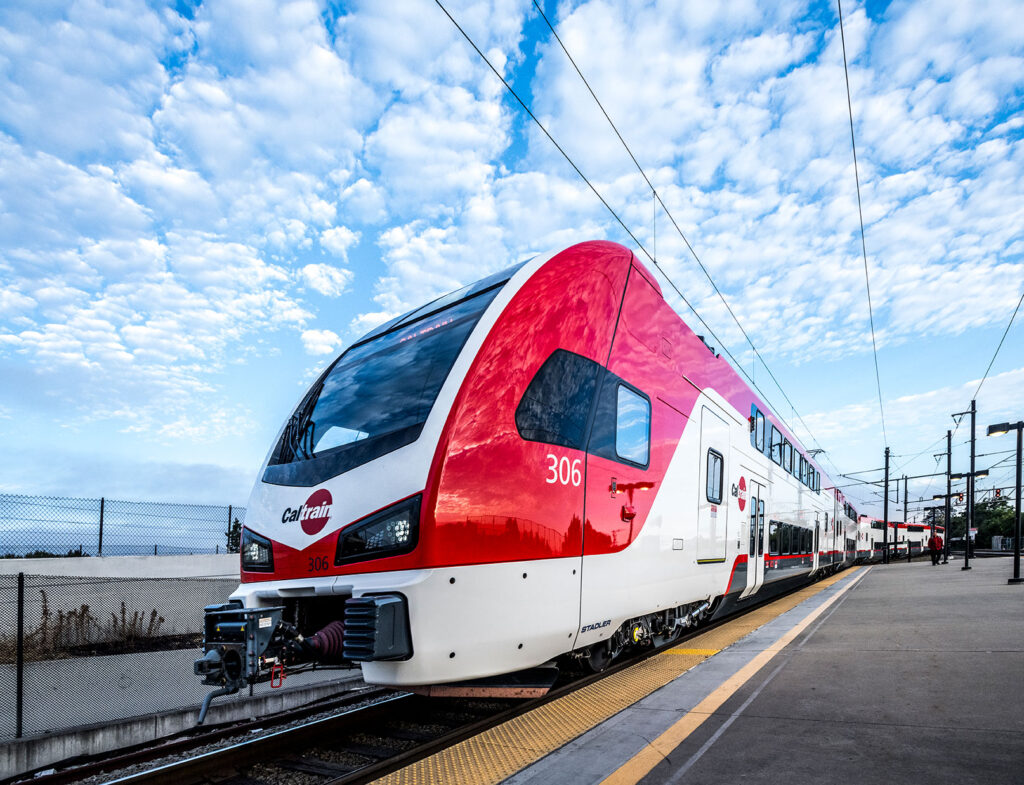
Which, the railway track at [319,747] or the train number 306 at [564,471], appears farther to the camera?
the train number 306 at [564,471]

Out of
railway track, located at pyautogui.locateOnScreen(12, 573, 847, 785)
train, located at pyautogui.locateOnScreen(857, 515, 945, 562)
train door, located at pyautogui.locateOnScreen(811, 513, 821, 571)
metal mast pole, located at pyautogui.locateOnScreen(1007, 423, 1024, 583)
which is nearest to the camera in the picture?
railway track, located at pyautogui.locateOnScreen(12, 573, 847, 785)

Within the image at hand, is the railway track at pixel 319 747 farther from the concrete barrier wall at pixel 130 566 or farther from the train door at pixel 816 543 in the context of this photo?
the train door at pixel 816 543

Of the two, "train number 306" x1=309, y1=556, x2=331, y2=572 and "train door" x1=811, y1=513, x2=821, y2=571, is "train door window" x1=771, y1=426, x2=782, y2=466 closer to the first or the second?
"train door" x1=811, y1=513, x2=821, y2=571

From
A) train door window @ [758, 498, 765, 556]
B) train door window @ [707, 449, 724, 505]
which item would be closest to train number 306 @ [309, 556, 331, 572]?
train door window @ [707, 449, 724, 505]

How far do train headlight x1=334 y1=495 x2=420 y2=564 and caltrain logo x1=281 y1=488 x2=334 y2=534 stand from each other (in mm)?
248

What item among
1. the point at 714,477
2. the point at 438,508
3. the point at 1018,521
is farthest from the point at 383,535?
the point at 1018,521

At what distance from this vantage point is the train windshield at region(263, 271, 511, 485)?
14.8 ft

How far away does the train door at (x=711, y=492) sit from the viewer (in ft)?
25.3

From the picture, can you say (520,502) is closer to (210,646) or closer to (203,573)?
(210,646)

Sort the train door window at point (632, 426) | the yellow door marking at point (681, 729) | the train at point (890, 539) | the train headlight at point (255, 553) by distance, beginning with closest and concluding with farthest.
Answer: the yellow door marking at point (681, 729), the train headlight at point (255, 553), the train door window at point (632, 426), the train at point (890, 539)

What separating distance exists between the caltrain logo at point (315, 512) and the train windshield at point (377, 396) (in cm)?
13

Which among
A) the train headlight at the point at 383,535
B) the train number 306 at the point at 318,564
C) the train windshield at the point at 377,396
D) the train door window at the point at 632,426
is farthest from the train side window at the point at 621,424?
the train number 306 at the point at 318,564

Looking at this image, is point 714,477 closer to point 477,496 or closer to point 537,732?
point 537,732

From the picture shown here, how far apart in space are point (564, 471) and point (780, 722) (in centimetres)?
207
